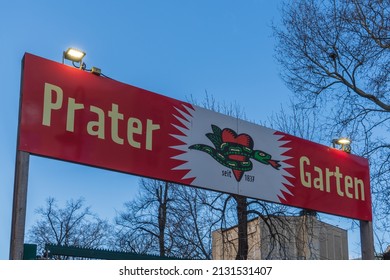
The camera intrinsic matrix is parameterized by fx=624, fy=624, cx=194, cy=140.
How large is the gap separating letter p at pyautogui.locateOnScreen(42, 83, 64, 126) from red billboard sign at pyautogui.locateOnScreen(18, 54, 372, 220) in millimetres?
13

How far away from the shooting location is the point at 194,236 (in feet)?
61.7

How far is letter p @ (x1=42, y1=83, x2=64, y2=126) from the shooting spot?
754 cm

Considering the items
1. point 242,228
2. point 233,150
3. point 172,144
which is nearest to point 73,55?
point 172,144

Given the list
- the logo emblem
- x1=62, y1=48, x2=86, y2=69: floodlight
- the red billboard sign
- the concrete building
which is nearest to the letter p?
the red billboard sign

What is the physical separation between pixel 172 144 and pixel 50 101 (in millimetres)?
1956

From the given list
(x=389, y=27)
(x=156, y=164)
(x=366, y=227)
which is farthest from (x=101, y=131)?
(x=389, y=27)

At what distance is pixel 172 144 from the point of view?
8836 millimetres

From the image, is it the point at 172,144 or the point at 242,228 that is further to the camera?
the point at 242,228

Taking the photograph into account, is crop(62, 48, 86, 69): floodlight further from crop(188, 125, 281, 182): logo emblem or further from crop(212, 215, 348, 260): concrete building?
crop(212, 215, 348, 260): concrete building

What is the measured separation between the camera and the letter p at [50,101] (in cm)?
754

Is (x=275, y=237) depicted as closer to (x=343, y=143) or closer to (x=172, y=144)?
(x=343, y=143)

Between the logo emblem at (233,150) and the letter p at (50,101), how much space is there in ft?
7.16

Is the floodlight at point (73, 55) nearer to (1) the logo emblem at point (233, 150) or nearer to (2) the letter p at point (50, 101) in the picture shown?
(2) the letter p at point (50, 101)

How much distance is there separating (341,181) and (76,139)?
17.5 ft
